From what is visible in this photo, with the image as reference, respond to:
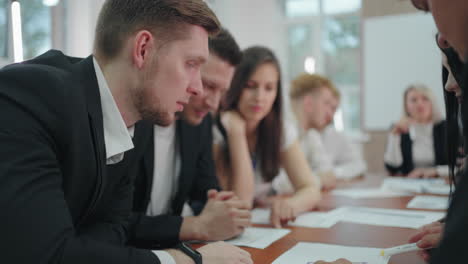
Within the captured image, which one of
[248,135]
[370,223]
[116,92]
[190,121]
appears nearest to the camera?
[116,92]

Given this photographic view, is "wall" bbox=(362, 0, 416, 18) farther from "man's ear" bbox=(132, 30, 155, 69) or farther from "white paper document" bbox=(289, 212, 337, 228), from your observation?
"man's ear" bbox=(132, 30, 155, 69)

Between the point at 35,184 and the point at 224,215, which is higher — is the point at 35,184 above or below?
above

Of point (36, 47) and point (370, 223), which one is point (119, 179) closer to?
point (370, 223)

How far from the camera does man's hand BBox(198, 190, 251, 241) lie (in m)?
1.20

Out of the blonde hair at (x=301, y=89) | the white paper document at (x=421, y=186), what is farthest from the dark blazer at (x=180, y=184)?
the blonde hair at (x=301, y=89)

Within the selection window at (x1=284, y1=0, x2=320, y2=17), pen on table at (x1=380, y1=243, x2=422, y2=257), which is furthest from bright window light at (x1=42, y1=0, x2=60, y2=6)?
window at (x1=284, y1=0, x2=320, y2=17)

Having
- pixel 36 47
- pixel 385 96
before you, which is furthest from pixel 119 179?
pixel 385 96

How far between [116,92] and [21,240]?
44cm

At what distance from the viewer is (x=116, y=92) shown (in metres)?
1.01

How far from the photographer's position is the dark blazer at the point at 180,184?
3.88ft

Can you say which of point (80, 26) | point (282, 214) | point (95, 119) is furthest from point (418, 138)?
point (95, 119)

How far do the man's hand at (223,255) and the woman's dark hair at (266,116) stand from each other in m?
1.11

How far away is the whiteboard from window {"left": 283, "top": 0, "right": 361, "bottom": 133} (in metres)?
0.21

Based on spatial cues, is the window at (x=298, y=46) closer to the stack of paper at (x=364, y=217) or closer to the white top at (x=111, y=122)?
the stack of paper at (x=364, y=217)
